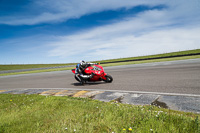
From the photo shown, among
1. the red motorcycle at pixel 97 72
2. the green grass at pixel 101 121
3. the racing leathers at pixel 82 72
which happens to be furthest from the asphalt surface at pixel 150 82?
the green grass at pixel 101 121

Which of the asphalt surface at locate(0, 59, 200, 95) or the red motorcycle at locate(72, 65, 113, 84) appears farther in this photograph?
the red motorcycle at locate(72, 65, 113, 84)

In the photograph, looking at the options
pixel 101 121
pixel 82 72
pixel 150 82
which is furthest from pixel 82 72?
pixel 101 121

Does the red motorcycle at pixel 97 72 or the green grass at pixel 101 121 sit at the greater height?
the red motorcycle at pixel 97 72

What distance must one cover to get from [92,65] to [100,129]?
6.86 metres

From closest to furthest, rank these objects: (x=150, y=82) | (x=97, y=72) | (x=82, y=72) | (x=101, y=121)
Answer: (x=101, y=121)
(x=150, y=82)
(x=97, y=72)
(x=82, y=72)

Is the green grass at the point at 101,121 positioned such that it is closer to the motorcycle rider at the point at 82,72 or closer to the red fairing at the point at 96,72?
the red fairing at the point at 96,72

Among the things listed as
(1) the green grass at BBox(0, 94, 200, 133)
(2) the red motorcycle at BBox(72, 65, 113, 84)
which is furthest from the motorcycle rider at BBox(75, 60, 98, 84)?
(1) the green grass at BBox(0, 94, 200, 133)

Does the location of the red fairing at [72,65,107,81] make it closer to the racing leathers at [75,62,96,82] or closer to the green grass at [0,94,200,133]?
the racing leathers at [75,62,96,82]

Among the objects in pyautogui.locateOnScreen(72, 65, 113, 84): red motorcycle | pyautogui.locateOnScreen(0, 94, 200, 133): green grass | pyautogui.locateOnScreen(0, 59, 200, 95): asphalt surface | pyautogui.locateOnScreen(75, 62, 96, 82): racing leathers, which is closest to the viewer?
pyautogui.locateOnScreen(0, 94, 200, 133): green grass

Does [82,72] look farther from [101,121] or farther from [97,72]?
[101,121]

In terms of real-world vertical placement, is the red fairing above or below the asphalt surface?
above

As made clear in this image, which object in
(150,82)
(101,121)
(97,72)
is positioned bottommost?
(101,121)

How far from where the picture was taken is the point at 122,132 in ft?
9.10

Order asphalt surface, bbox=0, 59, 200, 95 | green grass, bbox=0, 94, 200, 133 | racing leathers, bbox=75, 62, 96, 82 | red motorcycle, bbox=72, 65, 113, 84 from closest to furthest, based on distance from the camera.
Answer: green grass, bbox=0, 94, 200, 133 → asphalt surface, bbox=0, 59, 200, 95 → red motorcycle, bbox=72, 65, 113, 84 → racing leathers, bbox=75, 62, 96, 82
